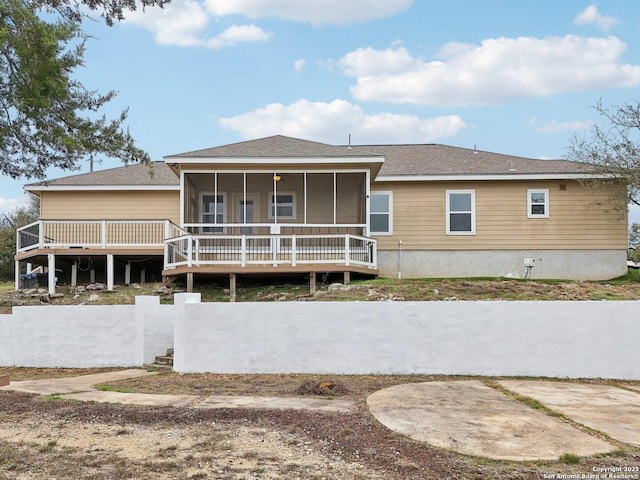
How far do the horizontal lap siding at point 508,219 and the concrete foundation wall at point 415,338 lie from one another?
789 cm

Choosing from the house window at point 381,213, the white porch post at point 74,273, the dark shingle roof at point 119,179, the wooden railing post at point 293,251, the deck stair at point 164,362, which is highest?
the dark shingle roof at point 119,179

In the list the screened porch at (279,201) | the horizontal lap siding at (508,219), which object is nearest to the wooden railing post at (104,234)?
the screened porch at (279,201)

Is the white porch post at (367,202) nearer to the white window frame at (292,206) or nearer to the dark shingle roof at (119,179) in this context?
the white window frame at (292,206)

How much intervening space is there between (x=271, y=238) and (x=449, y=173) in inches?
243

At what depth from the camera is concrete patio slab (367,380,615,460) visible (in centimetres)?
529

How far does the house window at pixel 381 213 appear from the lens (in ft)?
58.2

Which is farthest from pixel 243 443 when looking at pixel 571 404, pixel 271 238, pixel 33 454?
pixel 271 238

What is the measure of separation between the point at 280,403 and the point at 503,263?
1197 centimetres

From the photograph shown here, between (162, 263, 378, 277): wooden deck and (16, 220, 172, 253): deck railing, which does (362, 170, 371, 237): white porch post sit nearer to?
(162, 263, 378, 277): wooden deck

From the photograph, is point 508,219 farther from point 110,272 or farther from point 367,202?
point 110,272

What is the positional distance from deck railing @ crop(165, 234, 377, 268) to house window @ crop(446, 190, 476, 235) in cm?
316

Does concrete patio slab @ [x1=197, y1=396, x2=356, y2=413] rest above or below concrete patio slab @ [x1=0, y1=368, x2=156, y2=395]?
above

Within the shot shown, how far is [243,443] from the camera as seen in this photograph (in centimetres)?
534

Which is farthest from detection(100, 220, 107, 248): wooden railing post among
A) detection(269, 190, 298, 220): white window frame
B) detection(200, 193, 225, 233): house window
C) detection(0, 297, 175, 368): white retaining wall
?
detection(0, 297, 175, 368): white retaining wall
